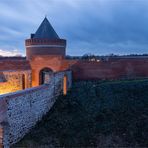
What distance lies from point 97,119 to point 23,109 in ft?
13.7

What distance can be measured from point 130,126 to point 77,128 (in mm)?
2678

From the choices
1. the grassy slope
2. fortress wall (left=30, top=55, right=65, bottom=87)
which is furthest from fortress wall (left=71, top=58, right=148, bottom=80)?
the grassy slope

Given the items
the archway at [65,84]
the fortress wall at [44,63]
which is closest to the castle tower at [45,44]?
the fortress wall at [44,63]

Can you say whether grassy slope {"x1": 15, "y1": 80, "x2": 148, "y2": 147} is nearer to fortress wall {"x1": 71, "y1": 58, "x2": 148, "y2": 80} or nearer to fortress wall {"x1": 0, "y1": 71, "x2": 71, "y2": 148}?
fortress wall {"x1": 0, "y1": 71, "x2": 71, "y2": 148}

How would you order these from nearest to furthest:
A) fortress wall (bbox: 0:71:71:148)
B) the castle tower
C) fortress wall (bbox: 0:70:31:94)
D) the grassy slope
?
fortress wall (bbox: 0:71:71:148), the grassy slope, fortress wall (bbox: 0:70:31:94), the castle tower

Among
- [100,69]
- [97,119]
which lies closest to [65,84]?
[97,119]

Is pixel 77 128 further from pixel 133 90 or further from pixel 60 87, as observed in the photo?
pixel 133 90

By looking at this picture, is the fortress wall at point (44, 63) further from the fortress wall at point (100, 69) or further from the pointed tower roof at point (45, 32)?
the pointed tower roof at point (45, 32)

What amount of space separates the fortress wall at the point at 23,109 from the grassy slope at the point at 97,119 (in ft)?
1.32

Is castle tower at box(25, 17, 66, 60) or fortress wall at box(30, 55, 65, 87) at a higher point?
castle tower at box(25, 17, 66, 60)

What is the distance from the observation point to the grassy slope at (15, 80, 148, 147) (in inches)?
511

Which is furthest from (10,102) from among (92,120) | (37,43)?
(37,43)

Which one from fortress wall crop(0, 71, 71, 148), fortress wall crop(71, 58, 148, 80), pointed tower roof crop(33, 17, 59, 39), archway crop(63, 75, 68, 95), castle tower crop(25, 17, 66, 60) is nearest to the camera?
fortress wall crop(0, 71, 71, 148)

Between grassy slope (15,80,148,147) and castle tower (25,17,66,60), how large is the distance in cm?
582
